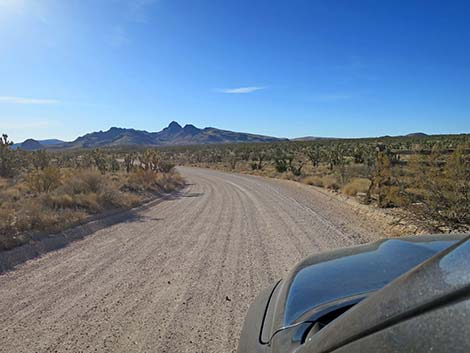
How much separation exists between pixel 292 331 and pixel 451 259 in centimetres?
93

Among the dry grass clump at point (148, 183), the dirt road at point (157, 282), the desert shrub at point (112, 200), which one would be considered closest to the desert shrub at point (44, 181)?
the desert shrub at point (112, 200)

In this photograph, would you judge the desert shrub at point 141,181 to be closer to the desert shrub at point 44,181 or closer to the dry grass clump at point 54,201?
the dry grass clump at point 54,201

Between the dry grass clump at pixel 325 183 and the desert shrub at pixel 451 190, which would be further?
the dry grass clump at pixel 325 183

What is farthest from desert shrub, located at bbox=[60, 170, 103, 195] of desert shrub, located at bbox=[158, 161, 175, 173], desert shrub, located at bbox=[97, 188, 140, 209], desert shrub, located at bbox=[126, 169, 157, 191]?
desert shrub, located at bbox=[158, 161, 175, 173]

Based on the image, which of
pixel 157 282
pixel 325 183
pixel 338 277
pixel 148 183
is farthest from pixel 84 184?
pixel 325 183

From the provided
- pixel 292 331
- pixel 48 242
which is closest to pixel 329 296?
pixel 292 331

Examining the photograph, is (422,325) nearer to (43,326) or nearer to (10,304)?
(43,326)

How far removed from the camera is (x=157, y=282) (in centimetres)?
625

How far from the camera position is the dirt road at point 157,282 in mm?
4461

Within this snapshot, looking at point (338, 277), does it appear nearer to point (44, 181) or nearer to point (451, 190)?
point (451, 190)

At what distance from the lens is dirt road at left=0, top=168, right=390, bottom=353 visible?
4461mm

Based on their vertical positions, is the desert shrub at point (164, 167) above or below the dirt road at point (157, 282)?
above

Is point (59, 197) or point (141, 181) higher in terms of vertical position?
point (59, 197)

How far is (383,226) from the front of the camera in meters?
11.2
